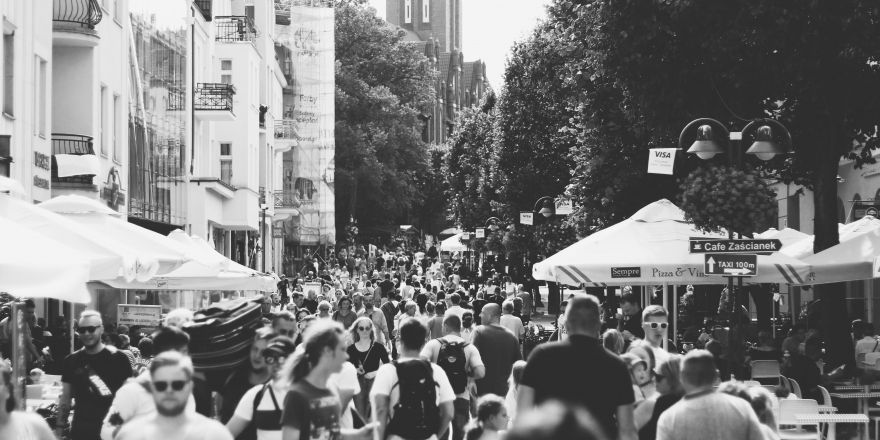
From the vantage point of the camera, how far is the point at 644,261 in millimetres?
17203

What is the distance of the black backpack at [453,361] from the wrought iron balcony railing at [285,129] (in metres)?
56.0

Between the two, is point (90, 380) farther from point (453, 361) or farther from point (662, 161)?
point (662, 161)

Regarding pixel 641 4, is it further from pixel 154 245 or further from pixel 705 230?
pixel 154 245

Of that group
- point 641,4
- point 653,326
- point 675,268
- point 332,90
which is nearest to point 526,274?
point 332,90

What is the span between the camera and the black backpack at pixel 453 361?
12500 millimetres

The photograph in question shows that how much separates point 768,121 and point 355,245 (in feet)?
246

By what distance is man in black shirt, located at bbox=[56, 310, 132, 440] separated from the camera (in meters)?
9.32

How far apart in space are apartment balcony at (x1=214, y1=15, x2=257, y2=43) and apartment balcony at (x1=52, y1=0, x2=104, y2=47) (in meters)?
23.8

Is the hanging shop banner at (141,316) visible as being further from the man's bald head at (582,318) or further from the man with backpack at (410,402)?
the man's bald head at (582,318)

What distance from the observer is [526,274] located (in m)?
54.4

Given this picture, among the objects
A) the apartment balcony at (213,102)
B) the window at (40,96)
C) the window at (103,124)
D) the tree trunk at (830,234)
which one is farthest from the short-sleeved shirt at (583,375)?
the apartment balcony at (213,102)

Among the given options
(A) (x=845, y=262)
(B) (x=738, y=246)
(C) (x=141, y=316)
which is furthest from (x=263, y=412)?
(C) (x=141, y=316)

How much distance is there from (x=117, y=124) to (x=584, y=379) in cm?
2506

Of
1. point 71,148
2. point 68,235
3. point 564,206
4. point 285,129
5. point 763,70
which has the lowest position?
point 68,235
